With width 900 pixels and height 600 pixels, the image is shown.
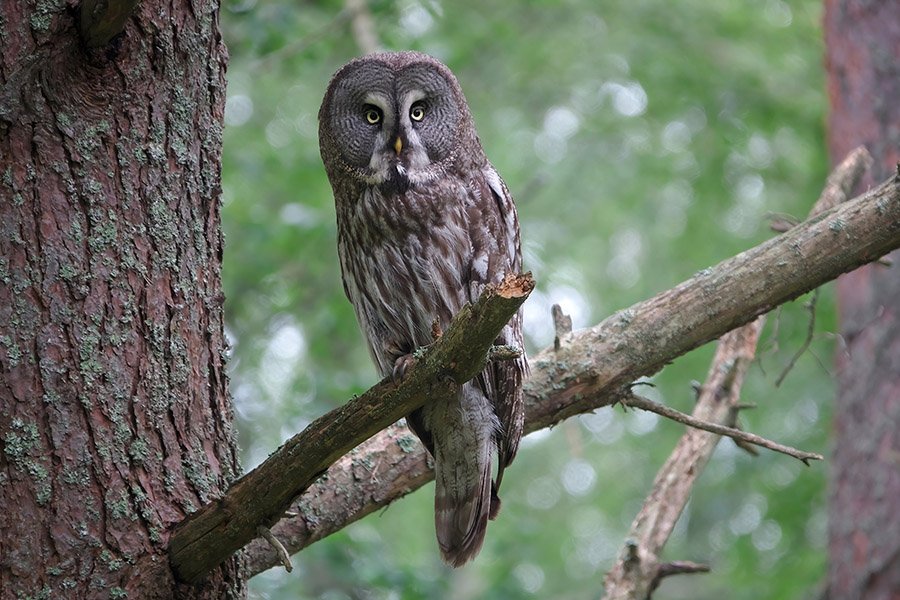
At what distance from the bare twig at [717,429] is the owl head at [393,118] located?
35.5 inches

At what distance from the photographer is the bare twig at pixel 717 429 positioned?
271 cm

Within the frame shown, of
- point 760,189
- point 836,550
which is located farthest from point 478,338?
point 760,189

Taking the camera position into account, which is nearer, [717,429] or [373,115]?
[717,429]

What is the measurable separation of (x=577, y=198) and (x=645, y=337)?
6.28 metres

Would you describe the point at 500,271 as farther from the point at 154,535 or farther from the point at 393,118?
the point at 154,535

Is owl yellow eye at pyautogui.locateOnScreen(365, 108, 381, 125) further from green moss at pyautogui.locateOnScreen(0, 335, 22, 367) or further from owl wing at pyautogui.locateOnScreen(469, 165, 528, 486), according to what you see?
green moss at pyautogui.locateOnScreen(0, 335, 22, 367)

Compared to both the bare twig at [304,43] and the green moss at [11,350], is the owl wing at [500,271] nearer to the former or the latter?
the green moss at [11,350]

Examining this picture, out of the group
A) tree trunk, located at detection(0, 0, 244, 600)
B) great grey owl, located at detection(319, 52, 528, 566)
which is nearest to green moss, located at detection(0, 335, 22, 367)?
tree trunk, located at detection(0, 0, 244, 600)

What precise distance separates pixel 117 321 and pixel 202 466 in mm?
394

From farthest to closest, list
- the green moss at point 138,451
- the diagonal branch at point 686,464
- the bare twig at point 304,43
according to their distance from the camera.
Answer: the bare twig at point 304,43, the diagonal branch at point 686,464, the green moss at point 138,451

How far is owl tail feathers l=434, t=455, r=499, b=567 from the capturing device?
131 inches

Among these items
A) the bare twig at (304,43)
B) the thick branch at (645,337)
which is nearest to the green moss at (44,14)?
the thick branch at (645,337)

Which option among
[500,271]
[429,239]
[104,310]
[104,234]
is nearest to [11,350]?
[104,310]

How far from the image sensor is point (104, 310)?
8.07 feet
